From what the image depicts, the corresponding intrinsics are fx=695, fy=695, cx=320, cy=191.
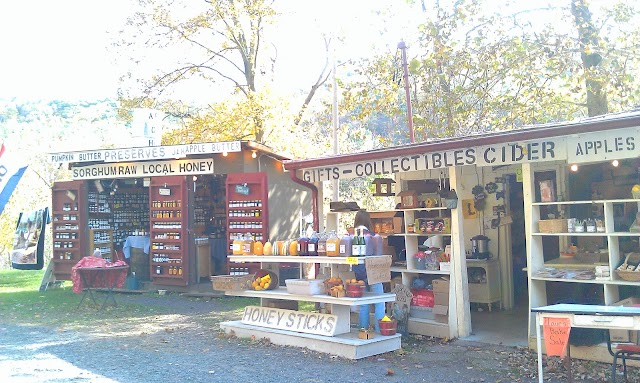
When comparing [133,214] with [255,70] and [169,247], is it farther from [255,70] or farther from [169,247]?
[255,70]

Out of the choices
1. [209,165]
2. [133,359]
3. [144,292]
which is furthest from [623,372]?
[144,292]

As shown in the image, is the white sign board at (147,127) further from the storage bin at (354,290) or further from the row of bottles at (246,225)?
the storage bin at (354,290)

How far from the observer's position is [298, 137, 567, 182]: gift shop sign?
27.7 ft

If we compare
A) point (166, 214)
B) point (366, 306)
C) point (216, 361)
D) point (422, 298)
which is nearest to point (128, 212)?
point (166, 214)

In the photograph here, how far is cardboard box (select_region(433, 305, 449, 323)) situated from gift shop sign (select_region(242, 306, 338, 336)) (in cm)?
176

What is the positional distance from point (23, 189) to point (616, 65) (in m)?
29.3

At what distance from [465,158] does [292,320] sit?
320 cm

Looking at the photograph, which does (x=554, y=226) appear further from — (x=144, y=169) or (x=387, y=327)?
(x=144, y=169)

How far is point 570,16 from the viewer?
56.4 feet

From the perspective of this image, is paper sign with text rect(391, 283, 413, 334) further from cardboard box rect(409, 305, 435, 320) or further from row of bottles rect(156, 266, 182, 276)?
row of bottles rect(156, 266, 182, 276)

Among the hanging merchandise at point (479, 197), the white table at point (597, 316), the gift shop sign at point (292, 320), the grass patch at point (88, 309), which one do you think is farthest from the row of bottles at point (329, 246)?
the hanging merchandise at point (479, 197)

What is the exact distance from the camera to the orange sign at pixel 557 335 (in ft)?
20.8

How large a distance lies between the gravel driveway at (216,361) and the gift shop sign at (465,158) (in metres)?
2.39

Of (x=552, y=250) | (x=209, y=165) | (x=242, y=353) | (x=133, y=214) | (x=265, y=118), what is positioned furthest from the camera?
(x=265, y=118)
